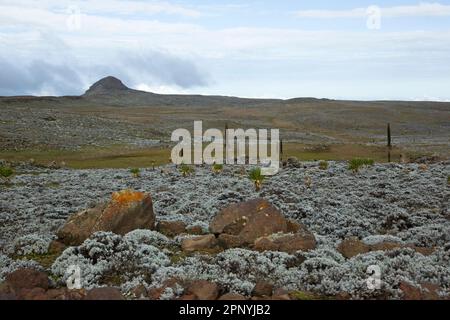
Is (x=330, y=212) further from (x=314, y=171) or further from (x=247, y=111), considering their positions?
(x=247, y=111)

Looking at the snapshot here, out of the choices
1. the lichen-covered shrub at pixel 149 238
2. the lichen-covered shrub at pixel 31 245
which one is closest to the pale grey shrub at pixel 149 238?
the lichen-covered shrub at pixel 149 238

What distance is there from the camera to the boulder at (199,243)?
1575 cm

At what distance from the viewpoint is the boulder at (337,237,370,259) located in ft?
48.8

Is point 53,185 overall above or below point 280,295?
below

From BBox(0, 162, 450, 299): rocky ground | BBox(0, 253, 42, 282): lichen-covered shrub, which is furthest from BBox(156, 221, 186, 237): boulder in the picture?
BBox(0, 253, 42, 282): lichen-covered shrub

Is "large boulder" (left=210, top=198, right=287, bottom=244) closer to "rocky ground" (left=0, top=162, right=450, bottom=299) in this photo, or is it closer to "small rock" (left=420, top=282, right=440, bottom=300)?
"rocky ground" (left=0, top=162, right=450, bottom=299)

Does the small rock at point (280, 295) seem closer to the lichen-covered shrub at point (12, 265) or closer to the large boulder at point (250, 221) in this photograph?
the large boulder at point (250, 221)

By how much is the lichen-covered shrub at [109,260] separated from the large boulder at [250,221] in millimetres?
2737

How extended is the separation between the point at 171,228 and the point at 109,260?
475 centimetres

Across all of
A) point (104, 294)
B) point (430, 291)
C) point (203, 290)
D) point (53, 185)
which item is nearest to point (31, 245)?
point (104, 294)

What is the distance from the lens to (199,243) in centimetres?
1591

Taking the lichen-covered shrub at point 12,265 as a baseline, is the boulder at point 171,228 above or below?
above

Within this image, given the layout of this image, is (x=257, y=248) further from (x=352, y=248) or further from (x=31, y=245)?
(x=31, y=245)

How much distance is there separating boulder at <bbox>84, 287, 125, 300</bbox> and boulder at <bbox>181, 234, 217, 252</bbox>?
535 cm
